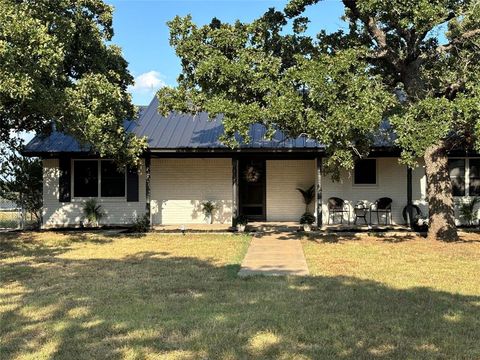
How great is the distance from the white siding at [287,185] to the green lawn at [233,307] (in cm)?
702

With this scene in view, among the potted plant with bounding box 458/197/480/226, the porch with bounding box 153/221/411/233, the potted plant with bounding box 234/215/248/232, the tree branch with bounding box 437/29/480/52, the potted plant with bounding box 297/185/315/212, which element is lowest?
the porch with bounding box 153/221/411/233

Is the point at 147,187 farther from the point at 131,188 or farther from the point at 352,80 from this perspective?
the point at 352,80

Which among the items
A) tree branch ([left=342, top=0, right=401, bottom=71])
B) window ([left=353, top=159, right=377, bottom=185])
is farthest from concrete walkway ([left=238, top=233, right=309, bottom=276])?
tree branch ([left=342, top=0, right=401, bottom=71])

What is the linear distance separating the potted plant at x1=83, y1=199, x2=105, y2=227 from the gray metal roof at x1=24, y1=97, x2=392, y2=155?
1.85m

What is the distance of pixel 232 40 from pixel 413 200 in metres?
9.26

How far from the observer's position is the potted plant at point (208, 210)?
678 inches

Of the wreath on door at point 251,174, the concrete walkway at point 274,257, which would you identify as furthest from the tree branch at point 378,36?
the wreath on door at point 251,174

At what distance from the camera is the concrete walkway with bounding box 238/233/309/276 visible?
29.0 feet

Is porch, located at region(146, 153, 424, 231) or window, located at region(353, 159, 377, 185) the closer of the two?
porch, located at region(146, 153, 424, 231)

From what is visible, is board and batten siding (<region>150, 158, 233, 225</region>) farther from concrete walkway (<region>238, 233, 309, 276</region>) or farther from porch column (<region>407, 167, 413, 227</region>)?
porch column (<region>407, 167, 413, 227</region>)

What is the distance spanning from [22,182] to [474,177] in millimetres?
15215

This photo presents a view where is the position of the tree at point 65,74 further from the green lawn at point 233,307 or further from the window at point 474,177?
the window at point 474,177

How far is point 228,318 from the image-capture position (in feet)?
18.8

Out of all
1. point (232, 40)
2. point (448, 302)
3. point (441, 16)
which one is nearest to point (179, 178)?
point (232, 40)
